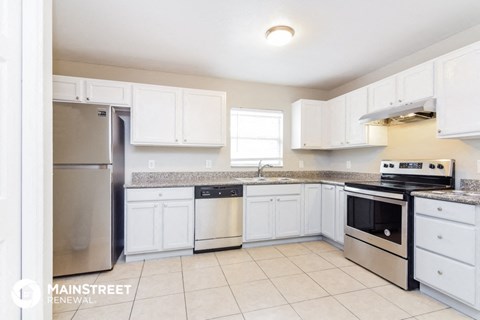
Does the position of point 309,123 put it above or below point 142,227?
above

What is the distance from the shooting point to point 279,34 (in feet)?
7.26

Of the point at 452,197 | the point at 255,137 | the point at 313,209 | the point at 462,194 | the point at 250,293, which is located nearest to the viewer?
the point at 452,197

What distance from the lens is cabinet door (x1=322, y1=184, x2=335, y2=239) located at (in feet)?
10.4

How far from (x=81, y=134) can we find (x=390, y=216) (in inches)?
124

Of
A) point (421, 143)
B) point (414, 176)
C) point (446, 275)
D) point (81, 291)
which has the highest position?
point (421, 143)

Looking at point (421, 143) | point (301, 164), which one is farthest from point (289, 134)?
point (421, 143)

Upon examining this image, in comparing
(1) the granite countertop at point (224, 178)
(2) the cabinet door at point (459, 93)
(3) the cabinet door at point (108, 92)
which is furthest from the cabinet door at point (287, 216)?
(3) the cabinet door at point (108, 92)

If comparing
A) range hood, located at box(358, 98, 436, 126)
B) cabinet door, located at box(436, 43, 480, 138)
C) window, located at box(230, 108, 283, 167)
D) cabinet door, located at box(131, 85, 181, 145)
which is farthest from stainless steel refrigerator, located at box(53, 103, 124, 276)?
cabinet door, located at box(436, 43, 480, 138)

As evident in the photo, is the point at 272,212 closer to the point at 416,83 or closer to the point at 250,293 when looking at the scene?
the point at 250,293

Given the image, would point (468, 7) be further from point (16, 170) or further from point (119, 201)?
point (119, 201)

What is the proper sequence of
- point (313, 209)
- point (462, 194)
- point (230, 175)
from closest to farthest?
point (462, 194)
point (313, 209)
point (230, 175)

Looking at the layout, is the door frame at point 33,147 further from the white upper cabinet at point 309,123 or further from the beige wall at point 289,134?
the white upper cabinet at point 309,123

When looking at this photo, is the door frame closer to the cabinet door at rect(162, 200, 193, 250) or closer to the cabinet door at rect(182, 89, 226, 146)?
the cabinet door at rect(162, 200, 193, 250)

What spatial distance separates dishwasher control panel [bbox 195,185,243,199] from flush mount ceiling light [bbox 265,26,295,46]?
1.74m
